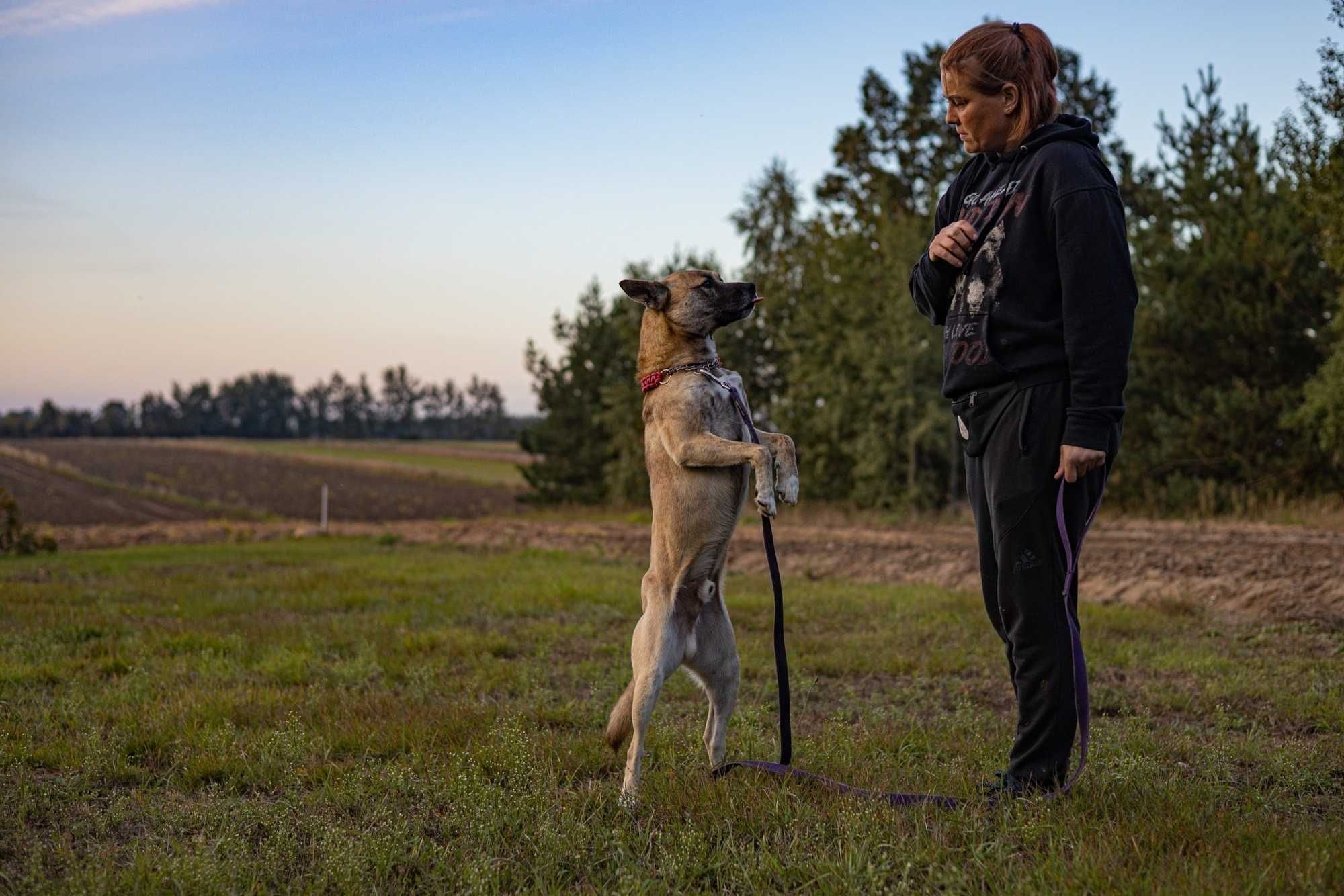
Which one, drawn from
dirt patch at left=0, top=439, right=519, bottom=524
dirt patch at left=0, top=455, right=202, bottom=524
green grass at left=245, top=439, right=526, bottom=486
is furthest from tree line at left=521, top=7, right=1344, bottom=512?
green grass at left=245, top=439, right=526, bottom=486

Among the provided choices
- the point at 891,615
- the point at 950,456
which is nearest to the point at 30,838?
the point at 891,615

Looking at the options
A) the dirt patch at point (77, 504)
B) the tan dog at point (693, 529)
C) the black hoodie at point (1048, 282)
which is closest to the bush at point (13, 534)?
the dirt patch at point (77, 504)

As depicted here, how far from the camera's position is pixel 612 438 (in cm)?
2792

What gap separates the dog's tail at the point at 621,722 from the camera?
4.25 meters

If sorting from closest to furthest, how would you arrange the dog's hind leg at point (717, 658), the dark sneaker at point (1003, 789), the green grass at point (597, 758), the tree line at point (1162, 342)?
the green grass at point (597, 758) < the dark sneaker at point (1003, 789) < the dog's hind leg at point (717, 658) < the tree line at point (1162, 342)

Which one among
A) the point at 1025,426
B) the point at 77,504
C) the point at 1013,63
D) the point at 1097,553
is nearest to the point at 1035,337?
the point at 1025,426

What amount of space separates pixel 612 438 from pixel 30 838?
950 inches

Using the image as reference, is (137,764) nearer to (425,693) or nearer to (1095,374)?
(425,693)

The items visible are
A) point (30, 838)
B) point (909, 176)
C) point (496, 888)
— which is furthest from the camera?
point (909, 176)

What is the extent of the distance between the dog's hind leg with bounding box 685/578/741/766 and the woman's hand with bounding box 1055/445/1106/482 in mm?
1497

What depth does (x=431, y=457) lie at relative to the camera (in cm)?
7406

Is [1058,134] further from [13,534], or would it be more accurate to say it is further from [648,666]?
[13,534]

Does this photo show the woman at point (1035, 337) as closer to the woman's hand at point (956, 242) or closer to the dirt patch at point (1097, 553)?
the woman's hand at point (956, 242)

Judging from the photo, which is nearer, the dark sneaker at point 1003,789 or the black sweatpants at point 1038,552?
the black sweatpants at point 1038,552
